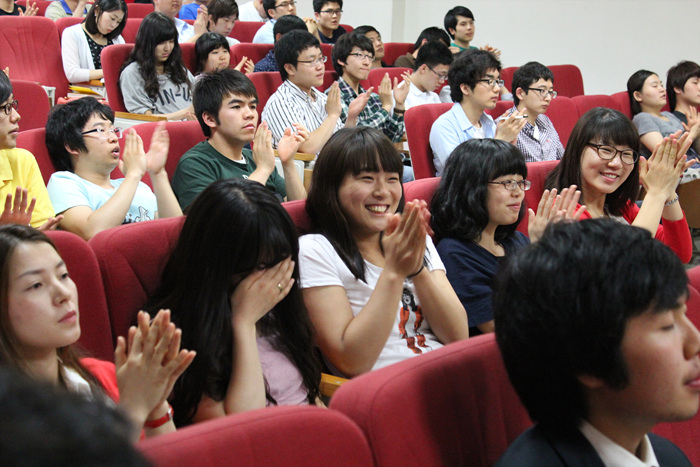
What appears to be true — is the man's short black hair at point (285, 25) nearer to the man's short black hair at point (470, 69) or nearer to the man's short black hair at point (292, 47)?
the man's short black hair at point (292, 47)

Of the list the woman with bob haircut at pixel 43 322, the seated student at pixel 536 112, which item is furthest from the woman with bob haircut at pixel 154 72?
the woman with bob haircut at pixel 43 322

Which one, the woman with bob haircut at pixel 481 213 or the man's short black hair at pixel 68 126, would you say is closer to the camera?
the woman with bob haircut at pixel 481 213

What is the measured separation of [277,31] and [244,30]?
1.34 metres

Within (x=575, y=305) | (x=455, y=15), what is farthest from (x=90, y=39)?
(x=575, y=305)

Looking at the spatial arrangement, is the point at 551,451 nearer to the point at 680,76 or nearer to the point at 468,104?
the point at 468,104

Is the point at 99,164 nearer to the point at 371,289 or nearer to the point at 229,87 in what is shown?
the point at 229,87

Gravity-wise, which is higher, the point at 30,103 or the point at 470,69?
the point at 470,69

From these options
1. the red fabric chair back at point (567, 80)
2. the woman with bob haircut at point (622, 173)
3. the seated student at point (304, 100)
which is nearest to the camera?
the woman with bob haircut at point (622, 173)

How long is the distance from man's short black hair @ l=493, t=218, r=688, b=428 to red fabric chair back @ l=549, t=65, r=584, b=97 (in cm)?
496

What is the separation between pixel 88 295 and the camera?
145cm

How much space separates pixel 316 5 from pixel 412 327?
5.12 m

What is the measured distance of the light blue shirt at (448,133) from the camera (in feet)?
10.9

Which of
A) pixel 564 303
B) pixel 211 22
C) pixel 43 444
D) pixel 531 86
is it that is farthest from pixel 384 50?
pixel 43 444

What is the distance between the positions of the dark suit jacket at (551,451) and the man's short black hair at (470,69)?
2911 mm
